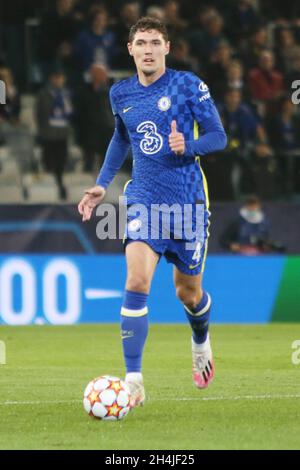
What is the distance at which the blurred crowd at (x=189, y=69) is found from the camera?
57.8 ft

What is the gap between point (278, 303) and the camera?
15.9 meters

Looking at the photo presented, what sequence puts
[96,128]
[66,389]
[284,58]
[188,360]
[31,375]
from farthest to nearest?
[284,58]
[96,128]
[188,360]
[31,375]
[66,389]

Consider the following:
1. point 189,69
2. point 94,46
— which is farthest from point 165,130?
point 94,46

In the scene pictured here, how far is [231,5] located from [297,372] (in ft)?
34.9

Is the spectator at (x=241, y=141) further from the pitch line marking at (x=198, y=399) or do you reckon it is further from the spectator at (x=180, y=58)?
the pitch line marking at (x=198, y=399)

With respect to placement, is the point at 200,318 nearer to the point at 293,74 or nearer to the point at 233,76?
the point at 233,76

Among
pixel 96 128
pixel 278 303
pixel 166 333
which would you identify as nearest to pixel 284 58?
pixel 96 128

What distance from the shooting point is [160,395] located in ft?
28.9

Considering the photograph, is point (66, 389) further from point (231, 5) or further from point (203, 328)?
point (231, 5)

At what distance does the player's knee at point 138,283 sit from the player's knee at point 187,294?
2.36 ft

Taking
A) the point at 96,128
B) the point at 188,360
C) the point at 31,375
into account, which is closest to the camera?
the point at 31,375

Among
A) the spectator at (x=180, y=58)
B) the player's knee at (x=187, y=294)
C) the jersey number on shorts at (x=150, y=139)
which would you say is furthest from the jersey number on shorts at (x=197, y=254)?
the spectator at (x=180, y=58)

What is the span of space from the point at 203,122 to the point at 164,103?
0.97ft

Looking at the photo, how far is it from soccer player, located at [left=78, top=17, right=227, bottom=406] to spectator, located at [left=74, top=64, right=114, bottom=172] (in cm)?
919
